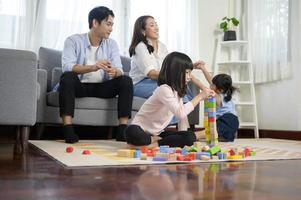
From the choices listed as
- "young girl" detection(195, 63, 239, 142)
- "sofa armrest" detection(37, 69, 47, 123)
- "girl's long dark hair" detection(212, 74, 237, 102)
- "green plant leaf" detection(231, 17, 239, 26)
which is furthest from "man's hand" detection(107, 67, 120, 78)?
"green plant leaf" detection(231, 17, 239, 26)

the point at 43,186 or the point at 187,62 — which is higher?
the point at 187,62

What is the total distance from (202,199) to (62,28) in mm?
3106

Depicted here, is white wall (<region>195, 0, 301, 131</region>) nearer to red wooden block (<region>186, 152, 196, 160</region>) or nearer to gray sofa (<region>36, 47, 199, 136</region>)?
gray sofa (<region>36, 47, 199, 136</region>)

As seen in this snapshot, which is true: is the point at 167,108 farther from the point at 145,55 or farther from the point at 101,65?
the point at 145,55

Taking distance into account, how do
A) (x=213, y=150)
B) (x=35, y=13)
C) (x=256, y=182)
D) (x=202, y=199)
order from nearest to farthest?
(x=202, y=199)
(x=256, y=182)
(x=213, y=150)
(x=35, y=13)

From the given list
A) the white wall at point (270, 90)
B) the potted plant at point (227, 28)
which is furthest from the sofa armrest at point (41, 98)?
the potted plant at point (227, 28)

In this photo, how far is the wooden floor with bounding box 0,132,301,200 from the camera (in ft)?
2.62

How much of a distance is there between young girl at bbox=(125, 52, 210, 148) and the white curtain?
2051 millimetres

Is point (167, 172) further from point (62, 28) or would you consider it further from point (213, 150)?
point (62, 28)

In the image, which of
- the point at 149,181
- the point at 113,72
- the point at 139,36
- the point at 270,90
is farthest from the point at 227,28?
the point at 149,181

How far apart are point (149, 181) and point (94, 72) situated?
5.61 feet

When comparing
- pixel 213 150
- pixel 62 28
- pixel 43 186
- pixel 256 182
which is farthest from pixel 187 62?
pixel 62 28

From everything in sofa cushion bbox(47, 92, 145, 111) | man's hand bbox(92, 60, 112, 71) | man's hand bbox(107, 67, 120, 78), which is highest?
man's hand bbox(92, 60, 112, 71)

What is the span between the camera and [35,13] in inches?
139
